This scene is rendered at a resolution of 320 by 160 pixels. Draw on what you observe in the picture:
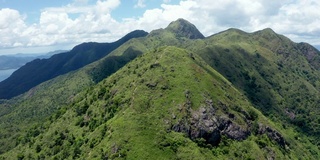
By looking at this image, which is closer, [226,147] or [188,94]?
[226,147]

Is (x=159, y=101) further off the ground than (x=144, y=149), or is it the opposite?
(x=159, y=101)

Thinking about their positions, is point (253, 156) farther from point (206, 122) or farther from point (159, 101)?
point (159, 101)

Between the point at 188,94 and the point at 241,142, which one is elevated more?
the point at 188,94

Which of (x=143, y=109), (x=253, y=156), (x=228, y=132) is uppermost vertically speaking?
(x=143, y=109)

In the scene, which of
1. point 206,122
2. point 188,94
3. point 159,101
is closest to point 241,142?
point 206,122

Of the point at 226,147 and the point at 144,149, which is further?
the point at 226,147

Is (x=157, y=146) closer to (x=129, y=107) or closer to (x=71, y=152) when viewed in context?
(x=129, y=107)

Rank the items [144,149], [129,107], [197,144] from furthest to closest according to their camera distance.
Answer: [129,107] → [197,144] → [144,149]

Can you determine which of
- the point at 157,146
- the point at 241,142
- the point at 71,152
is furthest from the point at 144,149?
the point at 241,142

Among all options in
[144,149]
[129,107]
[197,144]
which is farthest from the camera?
[129,107]
